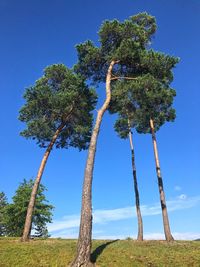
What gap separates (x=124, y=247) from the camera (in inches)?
700

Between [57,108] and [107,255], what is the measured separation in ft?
40.6

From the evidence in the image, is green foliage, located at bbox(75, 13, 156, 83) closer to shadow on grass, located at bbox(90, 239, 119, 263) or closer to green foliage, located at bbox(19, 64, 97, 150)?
green foliage, located at bbox(19, 64, 97, 150)

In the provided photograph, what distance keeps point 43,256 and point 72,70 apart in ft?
45.5

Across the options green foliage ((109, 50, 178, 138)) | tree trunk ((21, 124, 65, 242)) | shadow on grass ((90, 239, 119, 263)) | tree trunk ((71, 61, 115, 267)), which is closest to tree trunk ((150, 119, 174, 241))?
green foliage ((109, 50, 178, 138))

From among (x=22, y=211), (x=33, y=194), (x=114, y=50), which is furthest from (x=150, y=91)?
(x=22, y=211)

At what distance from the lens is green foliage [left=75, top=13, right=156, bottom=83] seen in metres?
21.3

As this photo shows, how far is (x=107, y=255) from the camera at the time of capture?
15.8 metres

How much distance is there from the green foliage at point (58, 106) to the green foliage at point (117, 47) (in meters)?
1.43

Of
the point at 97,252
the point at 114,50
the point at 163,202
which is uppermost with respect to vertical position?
the point at 114,50

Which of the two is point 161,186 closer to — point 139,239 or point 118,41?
point 139,239

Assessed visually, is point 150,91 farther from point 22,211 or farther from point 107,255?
point 22,211

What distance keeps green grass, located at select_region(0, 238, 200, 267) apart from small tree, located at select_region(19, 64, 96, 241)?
22.8 ft

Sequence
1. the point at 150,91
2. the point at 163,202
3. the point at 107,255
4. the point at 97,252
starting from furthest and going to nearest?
the point at 163,202 < the point at 150,91 < the point at 97,252 < the point at 107,255

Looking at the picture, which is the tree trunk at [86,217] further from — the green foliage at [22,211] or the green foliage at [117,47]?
the green foliage at [22,211]
